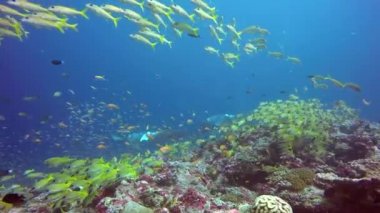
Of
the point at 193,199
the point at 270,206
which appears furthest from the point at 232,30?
the point at 270,206

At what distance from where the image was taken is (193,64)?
12750 centimetres

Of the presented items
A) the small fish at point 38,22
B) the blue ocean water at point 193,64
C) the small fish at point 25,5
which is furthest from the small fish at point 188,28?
the blue ocean water at point 193,64

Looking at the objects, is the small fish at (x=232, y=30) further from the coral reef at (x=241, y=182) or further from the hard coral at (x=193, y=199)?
the hard coral at (x=193, y=199)

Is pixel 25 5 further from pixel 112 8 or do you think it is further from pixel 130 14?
pixel 130 14

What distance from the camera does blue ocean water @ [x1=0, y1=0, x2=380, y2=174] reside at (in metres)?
77.4

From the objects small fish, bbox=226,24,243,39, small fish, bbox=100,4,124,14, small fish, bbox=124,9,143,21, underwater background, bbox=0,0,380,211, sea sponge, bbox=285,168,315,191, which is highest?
underwater background, bbox=0,0,380,211

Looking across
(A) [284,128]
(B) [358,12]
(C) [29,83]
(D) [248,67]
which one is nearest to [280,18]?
(D) [248,67]

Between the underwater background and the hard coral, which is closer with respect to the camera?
the hard coral

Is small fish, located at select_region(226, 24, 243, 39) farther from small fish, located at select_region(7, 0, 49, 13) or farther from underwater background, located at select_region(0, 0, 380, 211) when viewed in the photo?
underwater background, located at select_region(0, 0, 380, 211)

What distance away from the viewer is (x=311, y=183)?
6.99m

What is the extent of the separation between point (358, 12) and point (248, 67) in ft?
106

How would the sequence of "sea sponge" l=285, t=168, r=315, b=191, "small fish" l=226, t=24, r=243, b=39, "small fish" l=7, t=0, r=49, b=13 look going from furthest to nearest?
1. "small fish" l=226, t=24, r=243, b=39
2. "small fish" l=7, t=0, r=49, b=13
3. "sea sponge" l=285, t=168, r=315, b=191

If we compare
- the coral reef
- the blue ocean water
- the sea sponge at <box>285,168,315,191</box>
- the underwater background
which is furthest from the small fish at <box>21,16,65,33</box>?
the blue ocean water

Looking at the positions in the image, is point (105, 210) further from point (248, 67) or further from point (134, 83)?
Result: point (248, 67)
